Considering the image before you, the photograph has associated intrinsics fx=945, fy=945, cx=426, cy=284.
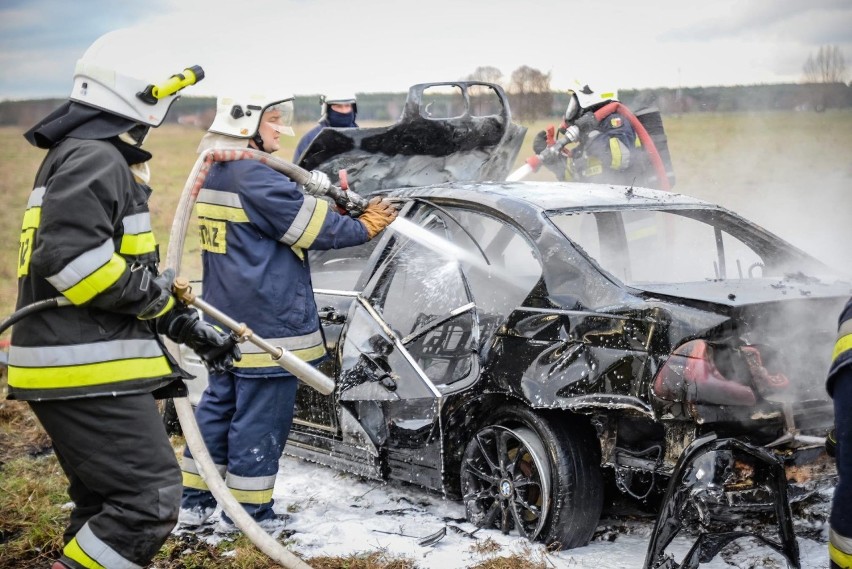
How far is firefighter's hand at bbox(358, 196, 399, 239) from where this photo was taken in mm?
4383

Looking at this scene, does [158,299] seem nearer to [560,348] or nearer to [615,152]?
[560,348]

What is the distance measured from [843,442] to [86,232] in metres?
2.25

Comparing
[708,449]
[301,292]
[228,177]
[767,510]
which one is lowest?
[767,510]

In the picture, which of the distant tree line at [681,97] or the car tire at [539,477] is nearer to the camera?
the car tire at [539,477]

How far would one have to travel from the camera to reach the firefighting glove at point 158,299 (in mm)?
3018

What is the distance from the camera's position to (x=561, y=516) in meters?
3.76

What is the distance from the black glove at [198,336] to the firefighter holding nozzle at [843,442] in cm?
196

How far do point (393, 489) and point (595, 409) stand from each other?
1746 mm

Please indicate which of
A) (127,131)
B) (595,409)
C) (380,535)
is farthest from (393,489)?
(127,131)

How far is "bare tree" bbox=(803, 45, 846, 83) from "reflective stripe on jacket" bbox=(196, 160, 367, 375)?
641cm

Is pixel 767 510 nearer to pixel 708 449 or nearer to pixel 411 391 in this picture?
pixel 708 449

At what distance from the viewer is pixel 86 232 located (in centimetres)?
284

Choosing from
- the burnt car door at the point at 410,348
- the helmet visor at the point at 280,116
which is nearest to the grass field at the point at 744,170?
the burnt car door at the point at 410,348

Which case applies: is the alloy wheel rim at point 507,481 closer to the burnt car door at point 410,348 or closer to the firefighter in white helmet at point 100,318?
the burnt car door at point 410,348
